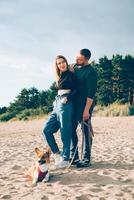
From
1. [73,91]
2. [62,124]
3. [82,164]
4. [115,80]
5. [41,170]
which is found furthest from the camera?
[115,80]

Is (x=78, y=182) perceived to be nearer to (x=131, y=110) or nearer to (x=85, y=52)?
(x=85, y=52)

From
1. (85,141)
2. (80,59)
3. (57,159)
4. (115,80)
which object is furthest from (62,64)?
(115,80)

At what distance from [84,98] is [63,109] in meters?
0.43

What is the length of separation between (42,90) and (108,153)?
49049mm

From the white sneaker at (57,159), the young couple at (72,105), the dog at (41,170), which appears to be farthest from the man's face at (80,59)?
the dog at (41,170)

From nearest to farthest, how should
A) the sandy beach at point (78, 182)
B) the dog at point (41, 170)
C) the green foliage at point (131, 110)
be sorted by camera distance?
the sandy beach at point (78, 182) < the dog at point (41, 170) < the green foliage at point (131, 110)

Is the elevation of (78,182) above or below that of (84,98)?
below

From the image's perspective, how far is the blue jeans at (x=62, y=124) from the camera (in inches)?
237

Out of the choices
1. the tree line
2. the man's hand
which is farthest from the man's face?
the tree line

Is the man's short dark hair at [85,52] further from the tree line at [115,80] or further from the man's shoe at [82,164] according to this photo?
the tree line at [115,80]

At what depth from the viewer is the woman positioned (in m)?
6.02

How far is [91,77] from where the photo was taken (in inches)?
237

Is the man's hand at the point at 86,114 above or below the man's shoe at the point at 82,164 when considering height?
above

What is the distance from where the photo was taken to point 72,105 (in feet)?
20.2
